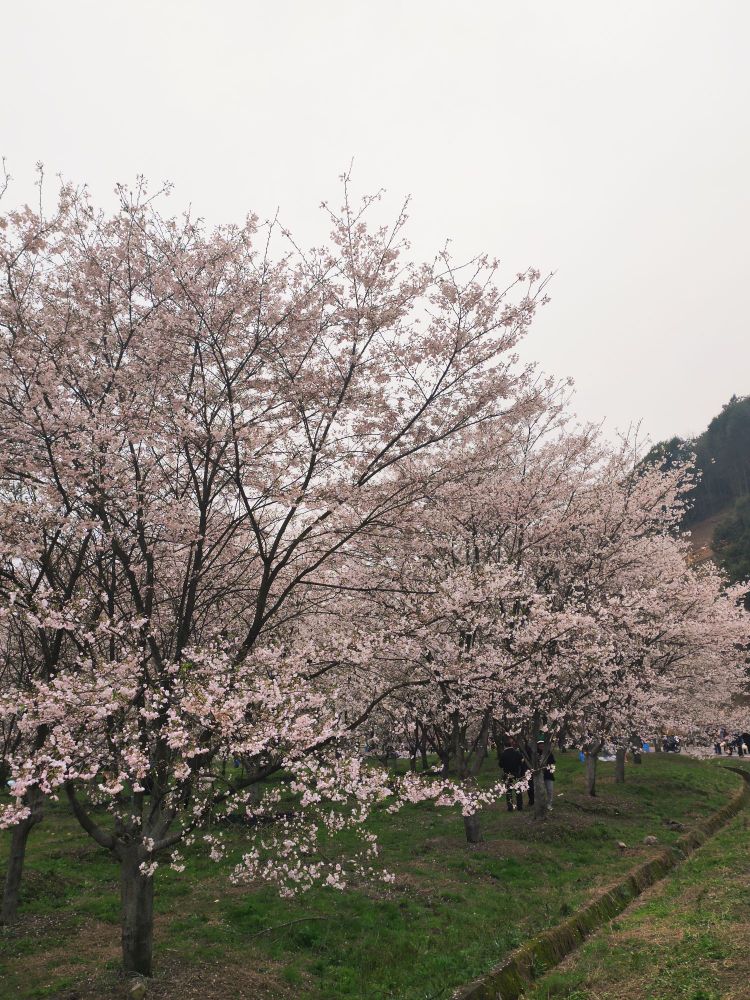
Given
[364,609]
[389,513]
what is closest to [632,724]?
[364,609]

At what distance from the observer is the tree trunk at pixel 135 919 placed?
8492mm

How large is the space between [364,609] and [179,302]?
7473 millimetres

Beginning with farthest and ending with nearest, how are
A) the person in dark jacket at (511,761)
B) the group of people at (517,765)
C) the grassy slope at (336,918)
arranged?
the person in dark jacket at (511,761)
the group of people at (517,765)
the grassy slope at (336,918)

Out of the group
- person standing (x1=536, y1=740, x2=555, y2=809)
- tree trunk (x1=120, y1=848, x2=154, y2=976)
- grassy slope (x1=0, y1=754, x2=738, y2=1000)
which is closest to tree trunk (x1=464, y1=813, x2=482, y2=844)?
grassy slope (x1=0, y1=754, x2=738, y2=1000)

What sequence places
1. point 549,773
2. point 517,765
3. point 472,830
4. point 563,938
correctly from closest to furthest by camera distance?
1. point 563,938
2. point 472,830
3. point 549,773
4. point 517,765

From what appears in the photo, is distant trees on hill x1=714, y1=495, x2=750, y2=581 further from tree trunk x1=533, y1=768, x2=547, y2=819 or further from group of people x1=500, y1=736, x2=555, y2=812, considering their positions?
tree trunk x1=533, y1=768, x2=547, y2=819

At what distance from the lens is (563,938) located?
9.67 metres

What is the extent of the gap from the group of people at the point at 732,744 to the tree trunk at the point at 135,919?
37.4 metres

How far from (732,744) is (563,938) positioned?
38.9 m

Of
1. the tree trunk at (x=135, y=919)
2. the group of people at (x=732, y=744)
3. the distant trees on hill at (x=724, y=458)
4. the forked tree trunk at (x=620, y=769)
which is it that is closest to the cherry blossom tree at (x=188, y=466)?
the tree trunk at (x=135, y=919)

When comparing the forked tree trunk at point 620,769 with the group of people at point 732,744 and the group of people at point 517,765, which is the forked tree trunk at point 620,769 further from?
the group of people at point 732,744

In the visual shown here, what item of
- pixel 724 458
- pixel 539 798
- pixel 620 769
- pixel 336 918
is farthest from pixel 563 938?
pixel 724 458

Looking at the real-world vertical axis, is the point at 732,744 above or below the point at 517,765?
below

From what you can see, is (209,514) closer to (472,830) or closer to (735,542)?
(472,830)
